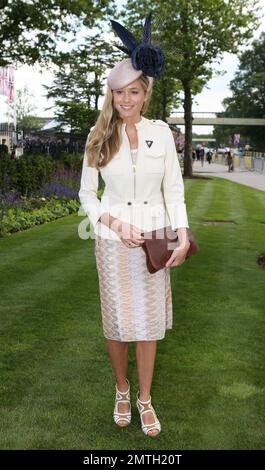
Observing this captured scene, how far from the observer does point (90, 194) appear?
12.8ft

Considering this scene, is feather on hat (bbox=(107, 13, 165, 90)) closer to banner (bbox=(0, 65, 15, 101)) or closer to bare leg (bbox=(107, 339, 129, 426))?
bare leg (bbox=(107, 339, 129, 426))

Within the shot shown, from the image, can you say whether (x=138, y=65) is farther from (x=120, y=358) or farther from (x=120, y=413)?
(x=120, y=413)

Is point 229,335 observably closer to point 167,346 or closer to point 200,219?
point 167,346

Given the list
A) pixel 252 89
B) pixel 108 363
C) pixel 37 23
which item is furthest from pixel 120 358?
pixel 252 89

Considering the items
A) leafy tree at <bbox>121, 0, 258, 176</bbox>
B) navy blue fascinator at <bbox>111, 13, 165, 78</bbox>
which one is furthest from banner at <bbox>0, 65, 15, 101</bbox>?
navy blue fascinator at <bbox>111, 13, 165, 78</bbox>

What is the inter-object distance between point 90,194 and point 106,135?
37 centimetres

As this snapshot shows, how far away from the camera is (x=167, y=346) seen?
19.2 ft

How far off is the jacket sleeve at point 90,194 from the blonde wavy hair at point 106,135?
54 mm

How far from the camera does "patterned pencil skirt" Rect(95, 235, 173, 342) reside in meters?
3.80

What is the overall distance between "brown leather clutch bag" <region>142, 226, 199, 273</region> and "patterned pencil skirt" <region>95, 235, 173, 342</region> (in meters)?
0.07

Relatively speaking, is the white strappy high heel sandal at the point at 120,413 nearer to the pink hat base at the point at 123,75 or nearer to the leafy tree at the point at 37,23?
the pink hat base at the point at 123,75

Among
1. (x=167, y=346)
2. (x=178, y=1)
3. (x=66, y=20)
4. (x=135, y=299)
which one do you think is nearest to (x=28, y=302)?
(x=167, y=346)

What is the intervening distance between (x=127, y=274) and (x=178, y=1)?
31.3 metres
